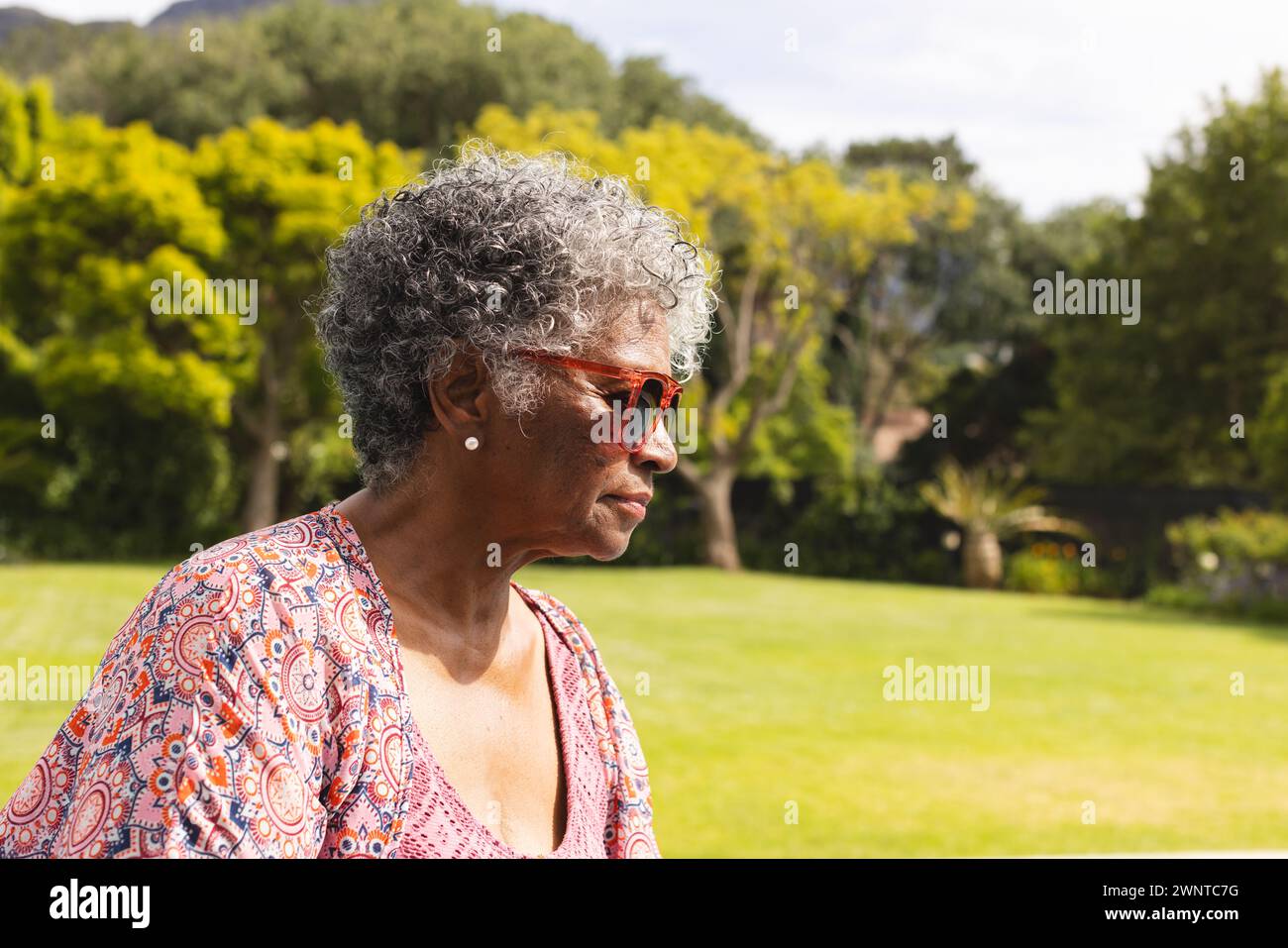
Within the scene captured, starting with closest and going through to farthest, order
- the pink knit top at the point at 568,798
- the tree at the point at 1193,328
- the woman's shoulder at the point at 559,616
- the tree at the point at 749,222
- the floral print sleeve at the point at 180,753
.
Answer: the floral print sleeve at the point at 180,753 → the pink knit top at the point at 568,798 → the woman's shoulder at the point at 559,616 → the tree at the point at 749,222 → the tree at the point at 1193,328

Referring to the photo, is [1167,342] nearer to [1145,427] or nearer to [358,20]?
[1145,427]

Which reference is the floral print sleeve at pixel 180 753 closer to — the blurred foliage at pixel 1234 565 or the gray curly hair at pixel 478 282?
the gray curly hair at pixel 478 282

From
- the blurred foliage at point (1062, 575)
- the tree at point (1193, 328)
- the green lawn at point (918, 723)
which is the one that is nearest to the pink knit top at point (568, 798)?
the green lawn at point (918, 723)

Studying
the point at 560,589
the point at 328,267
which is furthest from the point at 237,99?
the point at 328,267

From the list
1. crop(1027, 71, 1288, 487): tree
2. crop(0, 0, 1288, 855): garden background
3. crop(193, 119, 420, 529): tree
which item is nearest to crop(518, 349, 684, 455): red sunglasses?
crop(0, 0, 1288, 855): garden background

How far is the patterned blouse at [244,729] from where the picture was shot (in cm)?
146

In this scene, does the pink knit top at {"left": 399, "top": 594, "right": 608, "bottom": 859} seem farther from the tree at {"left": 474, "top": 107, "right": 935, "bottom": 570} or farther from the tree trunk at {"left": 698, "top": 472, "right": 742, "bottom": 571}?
the tree trunk at {"left": 698, "top": 472, "right": 742, "bottom": 571}

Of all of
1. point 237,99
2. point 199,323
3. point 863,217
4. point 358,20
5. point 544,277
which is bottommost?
point 544,277

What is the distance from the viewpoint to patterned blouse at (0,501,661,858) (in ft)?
4.79

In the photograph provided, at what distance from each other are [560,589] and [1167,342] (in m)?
17.9

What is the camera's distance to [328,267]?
200 centimetres

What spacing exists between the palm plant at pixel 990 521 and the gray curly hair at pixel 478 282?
2109cm

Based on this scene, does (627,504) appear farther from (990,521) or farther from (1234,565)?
(990,521)
